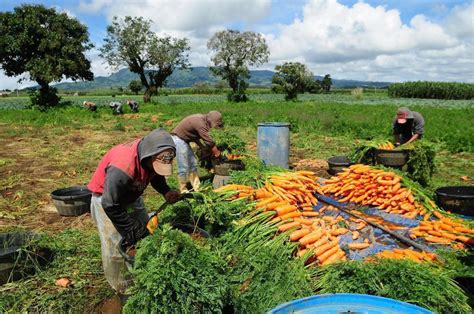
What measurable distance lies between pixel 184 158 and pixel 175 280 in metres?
4.24

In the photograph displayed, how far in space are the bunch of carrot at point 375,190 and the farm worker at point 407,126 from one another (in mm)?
1397

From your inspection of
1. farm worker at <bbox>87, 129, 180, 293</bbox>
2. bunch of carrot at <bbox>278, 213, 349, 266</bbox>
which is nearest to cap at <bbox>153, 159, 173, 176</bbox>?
farm worker at <bbox>87, 129, 180, 293</bbox>

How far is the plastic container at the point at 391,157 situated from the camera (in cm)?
679

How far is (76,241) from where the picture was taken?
5.01 meters

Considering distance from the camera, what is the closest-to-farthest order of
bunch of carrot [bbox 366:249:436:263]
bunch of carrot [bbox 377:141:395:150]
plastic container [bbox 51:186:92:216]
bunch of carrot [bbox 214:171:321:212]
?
bunch of carrot [bbox 366:249:436:263]
bunch of carrot [bbox 214:171:321:212]
plastic container [bbox 51:186:92:216]
bunch of carrot [bbox 377:141:395:150]

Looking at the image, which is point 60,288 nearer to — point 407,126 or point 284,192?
point 284,192

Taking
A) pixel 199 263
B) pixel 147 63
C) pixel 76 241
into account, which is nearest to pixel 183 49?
pixel 147 63

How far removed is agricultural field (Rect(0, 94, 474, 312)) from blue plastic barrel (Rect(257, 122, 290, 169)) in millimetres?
949

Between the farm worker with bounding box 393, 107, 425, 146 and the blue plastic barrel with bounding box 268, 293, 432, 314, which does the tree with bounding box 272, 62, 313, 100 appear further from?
the blue plastic barrel with bounding box 268, 293, 432, 314

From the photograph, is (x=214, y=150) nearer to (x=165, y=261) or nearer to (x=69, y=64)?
(x=165, y=261)

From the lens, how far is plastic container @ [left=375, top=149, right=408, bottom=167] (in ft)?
22.3

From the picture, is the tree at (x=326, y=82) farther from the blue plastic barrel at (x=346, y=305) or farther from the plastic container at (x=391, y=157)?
the blue plastic barrel at (x=346, y=305)

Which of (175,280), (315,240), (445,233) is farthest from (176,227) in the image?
(445,233)

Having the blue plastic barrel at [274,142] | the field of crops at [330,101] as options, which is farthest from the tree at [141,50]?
the blue plastic barrel at [274,142]
